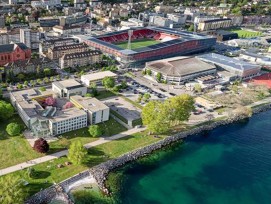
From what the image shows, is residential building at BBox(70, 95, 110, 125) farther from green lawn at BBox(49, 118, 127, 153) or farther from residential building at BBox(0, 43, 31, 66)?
residential building at BBox(0, 43, 31, 66)

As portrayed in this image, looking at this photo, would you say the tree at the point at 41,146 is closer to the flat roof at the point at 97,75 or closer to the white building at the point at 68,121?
the white building at the point at 68,121

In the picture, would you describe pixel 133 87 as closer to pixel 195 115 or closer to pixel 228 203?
pixel 195 115

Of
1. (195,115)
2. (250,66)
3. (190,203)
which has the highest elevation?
(250,66)

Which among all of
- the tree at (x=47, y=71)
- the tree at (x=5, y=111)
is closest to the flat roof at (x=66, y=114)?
the tree at (x=5, y=111)

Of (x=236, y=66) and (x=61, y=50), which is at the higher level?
(x=236, y=66)

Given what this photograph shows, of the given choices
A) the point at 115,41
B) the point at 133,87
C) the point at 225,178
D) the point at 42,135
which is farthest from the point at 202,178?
the point at 115,41

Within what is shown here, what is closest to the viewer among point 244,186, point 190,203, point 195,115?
point 190,203

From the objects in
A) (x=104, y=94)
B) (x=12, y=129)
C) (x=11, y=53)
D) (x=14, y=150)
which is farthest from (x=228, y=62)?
(x=14, y=150)

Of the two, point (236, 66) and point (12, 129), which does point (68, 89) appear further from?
point (236, 66)
